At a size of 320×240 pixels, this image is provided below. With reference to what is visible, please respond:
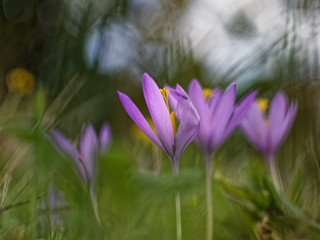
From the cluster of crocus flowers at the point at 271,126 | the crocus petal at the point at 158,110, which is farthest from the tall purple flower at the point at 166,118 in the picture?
the cluster of crocus flowers at the point at 271,126

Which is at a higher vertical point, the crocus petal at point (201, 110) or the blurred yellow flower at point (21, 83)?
the blurred yellow flower at point (21, 83)

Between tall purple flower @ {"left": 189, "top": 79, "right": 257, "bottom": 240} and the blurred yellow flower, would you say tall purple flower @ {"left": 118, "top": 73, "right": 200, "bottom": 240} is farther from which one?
the blurred yellow flower

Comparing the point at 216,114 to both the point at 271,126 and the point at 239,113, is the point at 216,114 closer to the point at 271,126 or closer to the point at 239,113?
the point at 239,113

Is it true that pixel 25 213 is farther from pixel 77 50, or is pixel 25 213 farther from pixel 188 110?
pixel 77 50

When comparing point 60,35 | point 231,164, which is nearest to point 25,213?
point 231,164

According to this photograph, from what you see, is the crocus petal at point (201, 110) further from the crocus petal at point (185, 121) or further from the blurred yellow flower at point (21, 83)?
the blurred yellow flower at point (21, 83)

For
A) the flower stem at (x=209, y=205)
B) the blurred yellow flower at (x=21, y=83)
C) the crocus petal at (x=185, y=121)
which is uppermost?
the blurred yellow flower at (x=21, y=83)

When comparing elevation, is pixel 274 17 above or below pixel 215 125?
above

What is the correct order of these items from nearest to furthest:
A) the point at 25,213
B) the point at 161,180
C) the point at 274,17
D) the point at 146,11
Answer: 1. the point at 161,180
2. the point at 25,213
3. the point at 274,17
4. the point at 146,11
